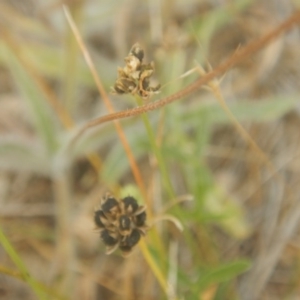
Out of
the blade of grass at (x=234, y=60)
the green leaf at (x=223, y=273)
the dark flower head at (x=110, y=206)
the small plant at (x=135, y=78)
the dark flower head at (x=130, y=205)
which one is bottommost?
the green leaf at (x=223, y=273)

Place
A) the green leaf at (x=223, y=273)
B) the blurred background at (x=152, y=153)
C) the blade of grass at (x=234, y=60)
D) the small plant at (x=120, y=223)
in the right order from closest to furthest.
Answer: the blade of grass at (x=234, y=60) < the small plant at (x=120, y=223) < the green leaf at (x=223, y=273) < the blurred background at (x=152, y=153)

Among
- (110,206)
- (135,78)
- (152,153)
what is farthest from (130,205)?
(152,153)

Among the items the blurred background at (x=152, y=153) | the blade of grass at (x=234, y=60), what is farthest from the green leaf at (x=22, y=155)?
the blade of grass at (x=234, y=60)

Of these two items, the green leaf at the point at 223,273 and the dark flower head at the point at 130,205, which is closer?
the dark flower head at the point at 130,205

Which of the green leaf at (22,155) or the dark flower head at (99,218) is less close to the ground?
the green leaf at (22,155)

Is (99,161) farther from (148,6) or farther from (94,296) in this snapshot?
(148,6)

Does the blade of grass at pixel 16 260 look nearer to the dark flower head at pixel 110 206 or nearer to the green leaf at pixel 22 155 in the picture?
the dark flower head at pixel 110 206

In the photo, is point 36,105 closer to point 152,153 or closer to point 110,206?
point 152,153

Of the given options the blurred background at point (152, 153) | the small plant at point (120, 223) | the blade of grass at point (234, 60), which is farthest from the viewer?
the blurred background at point (152, 153)
